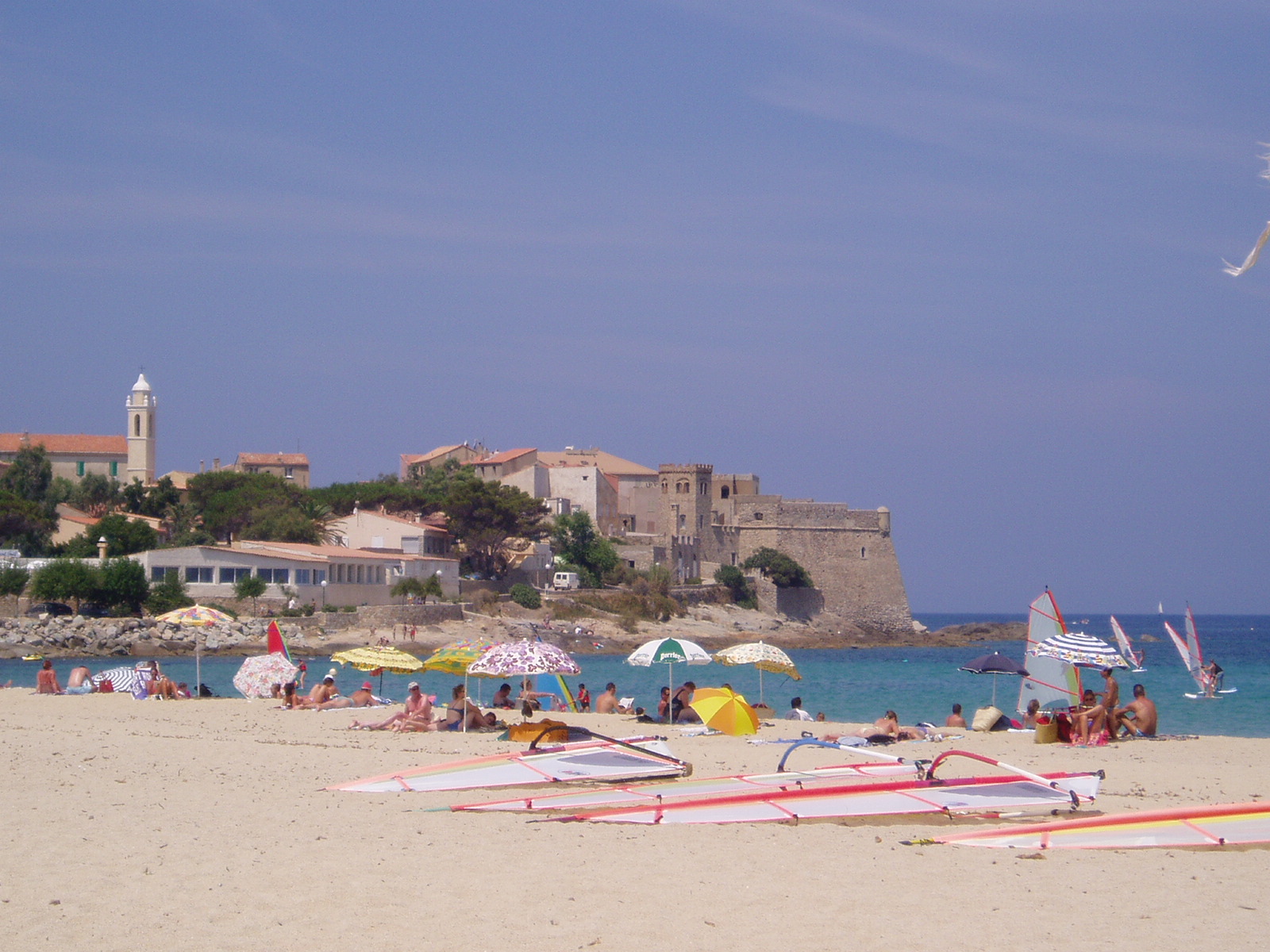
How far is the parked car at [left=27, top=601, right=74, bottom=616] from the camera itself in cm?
4534

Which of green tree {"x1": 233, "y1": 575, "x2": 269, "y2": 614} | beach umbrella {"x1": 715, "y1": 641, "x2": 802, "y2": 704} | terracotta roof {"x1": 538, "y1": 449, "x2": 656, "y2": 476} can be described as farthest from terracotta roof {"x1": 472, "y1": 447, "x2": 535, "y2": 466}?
beach umbrella {"x1": 715, "y1": 641, "x2": 802, "y2": 704}

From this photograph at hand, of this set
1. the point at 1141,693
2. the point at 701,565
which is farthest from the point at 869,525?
the point at 1141,693

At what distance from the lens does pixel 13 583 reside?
45938 millimetres

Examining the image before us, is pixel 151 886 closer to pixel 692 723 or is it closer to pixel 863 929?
pixel 863 929

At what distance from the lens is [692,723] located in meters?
16.8

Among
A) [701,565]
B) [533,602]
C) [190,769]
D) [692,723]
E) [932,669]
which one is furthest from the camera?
[701,565]

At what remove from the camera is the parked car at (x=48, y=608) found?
4534 centimetres

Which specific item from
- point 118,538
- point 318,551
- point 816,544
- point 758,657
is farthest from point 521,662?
point 816,544

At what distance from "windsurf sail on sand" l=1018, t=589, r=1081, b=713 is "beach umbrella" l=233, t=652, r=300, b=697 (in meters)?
11.5

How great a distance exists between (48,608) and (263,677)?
28319mm

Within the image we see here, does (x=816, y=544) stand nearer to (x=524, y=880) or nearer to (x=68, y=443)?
(x=68, y=443)

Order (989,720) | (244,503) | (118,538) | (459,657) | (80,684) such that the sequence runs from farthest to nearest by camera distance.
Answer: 1. (244,503)
2. (118,538)
3. (80,684)
4. (459,657)
5. (989,720)

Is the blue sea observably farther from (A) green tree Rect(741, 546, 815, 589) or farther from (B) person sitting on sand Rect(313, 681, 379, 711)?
(A) green tree Rect(741, 546, 815, 589)

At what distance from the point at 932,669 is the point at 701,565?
2907 centimetres
